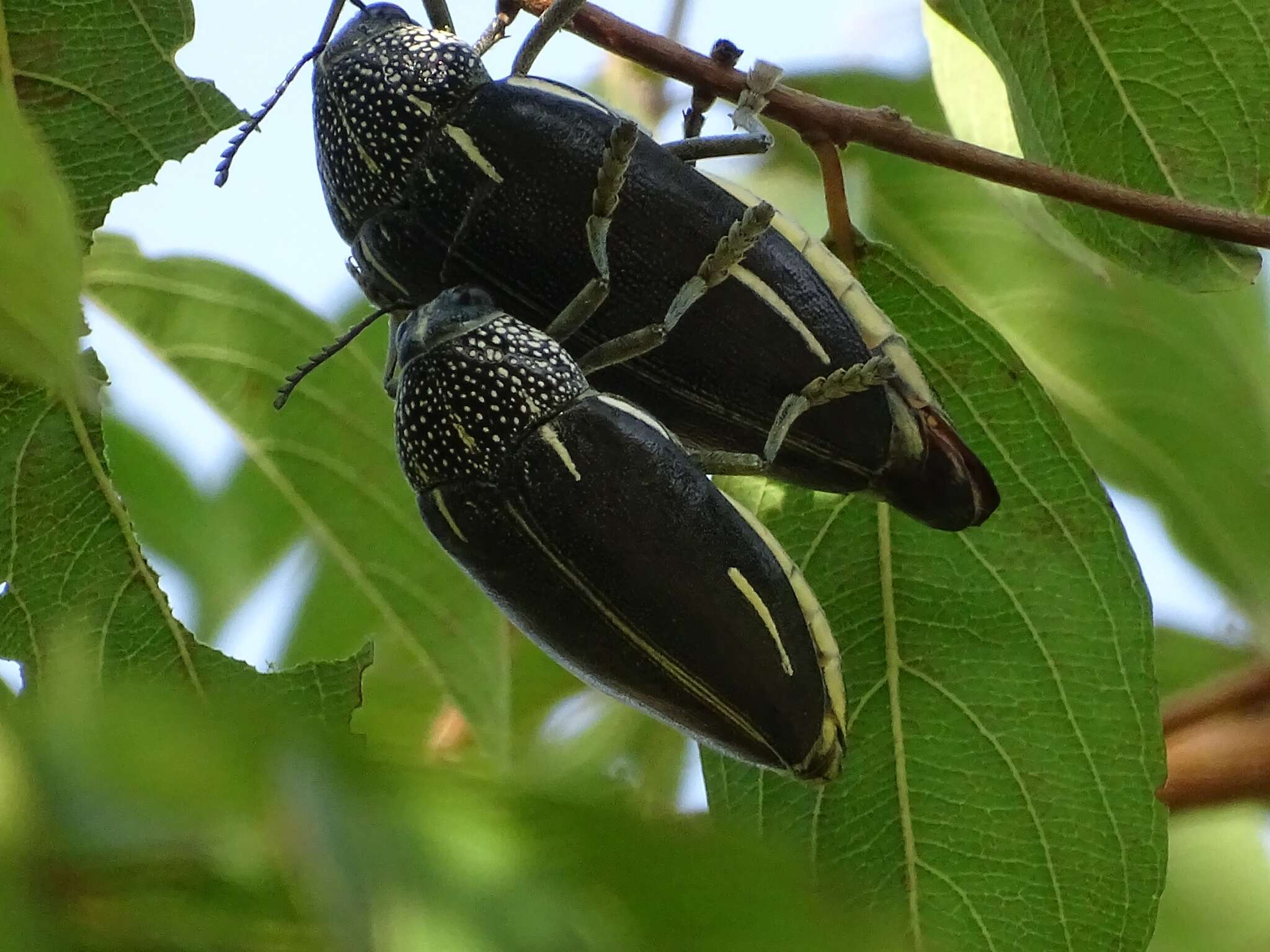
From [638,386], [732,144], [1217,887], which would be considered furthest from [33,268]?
[1217,887]

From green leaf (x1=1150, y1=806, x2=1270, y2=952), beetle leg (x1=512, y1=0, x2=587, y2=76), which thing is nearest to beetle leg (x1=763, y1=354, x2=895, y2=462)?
beetle leg (x1=512, y1=0, x2=587, y2=76)

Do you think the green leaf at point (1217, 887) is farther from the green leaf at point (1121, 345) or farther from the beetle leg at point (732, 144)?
Result: the beetle leg at point (732, 144)

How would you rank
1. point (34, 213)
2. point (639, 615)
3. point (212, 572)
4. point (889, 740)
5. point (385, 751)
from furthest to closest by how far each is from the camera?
point (212, 572)
point (889, 740)
point (639, 615)
point (34, 213)
point (385, 751)

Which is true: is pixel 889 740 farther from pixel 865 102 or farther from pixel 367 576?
pixel 865 102

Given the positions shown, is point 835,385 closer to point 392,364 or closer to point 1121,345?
point 392,364

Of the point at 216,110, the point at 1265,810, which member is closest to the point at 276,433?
the point at 216,110

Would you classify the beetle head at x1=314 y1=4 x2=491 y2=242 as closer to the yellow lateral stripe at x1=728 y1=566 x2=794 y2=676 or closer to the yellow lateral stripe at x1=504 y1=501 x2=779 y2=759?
the yellow lateral stripe at x1=504 y1=501 x2=779 y2=759
